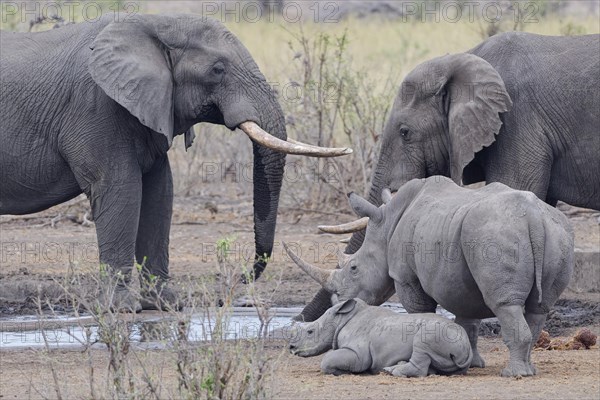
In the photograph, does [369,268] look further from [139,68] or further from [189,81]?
[139,68]

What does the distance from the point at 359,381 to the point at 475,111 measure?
2.65 m

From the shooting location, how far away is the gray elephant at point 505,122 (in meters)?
9.80

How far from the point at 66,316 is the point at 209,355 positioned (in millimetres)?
4199

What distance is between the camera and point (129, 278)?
9.96 meters

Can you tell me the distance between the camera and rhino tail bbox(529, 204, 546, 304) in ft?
25.4

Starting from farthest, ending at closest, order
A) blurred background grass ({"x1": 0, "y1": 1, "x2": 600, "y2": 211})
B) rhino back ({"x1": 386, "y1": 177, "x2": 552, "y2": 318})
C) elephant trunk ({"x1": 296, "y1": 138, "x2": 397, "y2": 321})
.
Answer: blurred background grass ({"x1": 0, "y1": 1, "x2": 600, "y2": 211}) → elephant trunk ({"x1": 296, "y1": 138, "x2": 397, "y2": 321}) → rhino back ({"x1": 386, "y1": 177, "x2": 552, "y2": 318})

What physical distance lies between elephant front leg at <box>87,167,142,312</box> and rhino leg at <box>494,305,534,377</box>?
320 centimetres

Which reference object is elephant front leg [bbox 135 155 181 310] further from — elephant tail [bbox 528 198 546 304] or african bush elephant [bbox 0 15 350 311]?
elephant tail [bbox 528 198 546 304]

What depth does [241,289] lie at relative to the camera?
11.8 meters

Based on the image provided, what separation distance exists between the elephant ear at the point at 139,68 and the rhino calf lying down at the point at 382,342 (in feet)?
7.49

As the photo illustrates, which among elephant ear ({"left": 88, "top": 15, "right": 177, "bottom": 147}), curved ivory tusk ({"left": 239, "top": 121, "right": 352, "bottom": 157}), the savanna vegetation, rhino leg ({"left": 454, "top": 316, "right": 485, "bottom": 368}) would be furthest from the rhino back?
elephant ear ({"left": 88, "top": 15, "right": 177, "bottom": 147})

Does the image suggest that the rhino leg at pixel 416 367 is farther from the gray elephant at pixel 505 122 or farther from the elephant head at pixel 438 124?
the gray elephant at pixel 505 122

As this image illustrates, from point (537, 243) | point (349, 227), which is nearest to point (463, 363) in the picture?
point (537, 243)

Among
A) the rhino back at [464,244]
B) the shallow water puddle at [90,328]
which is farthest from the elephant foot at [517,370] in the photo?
the shallow water puddle at [90,328]
